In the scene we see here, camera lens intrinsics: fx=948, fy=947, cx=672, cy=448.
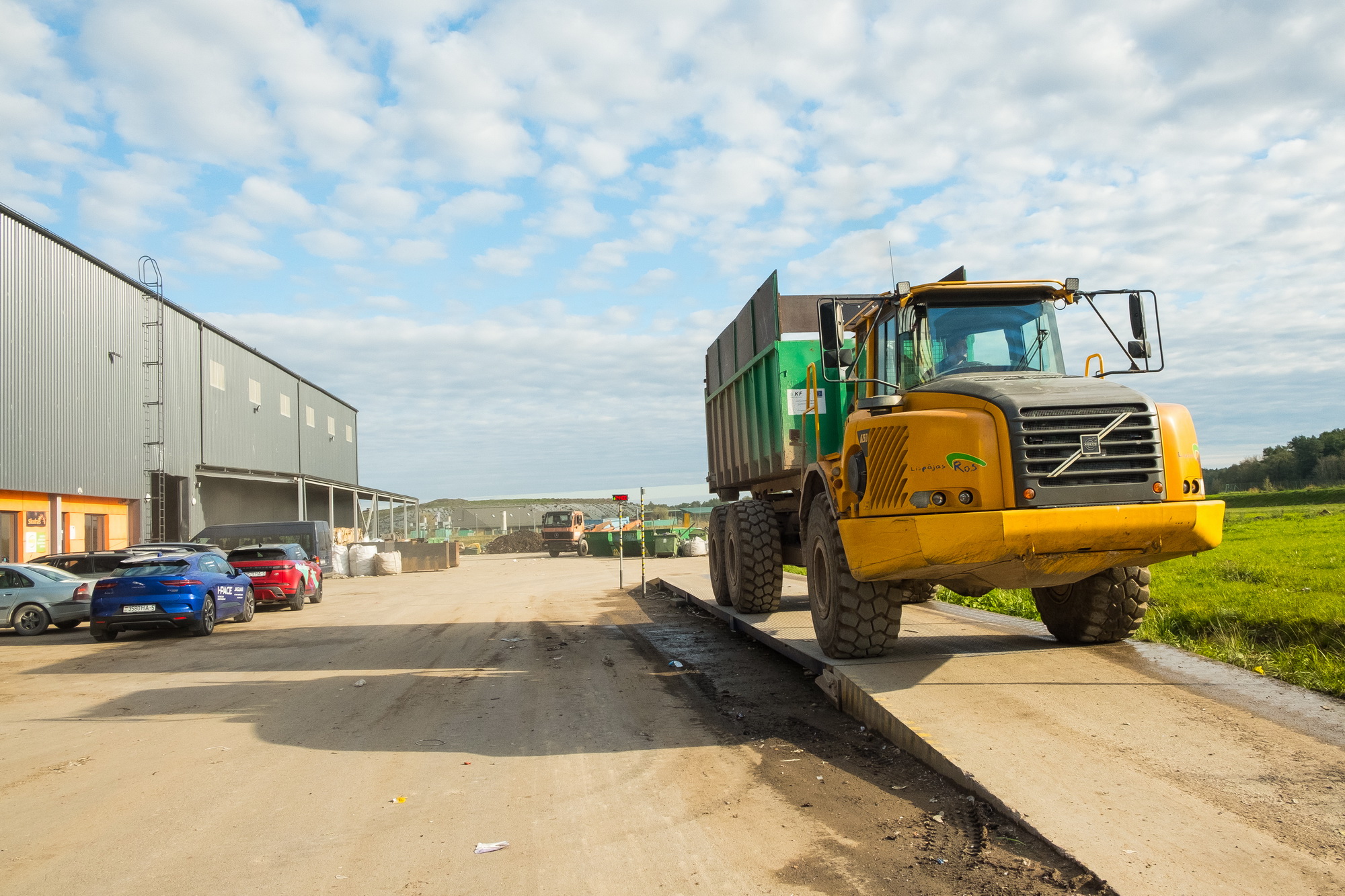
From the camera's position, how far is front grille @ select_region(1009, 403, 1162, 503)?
6.38 meters

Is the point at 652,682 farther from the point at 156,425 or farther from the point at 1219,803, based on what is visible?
the point at 156,425

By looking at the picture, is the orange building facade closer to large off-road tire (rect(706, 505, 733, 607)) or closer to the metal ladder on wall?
the metal ladder on wall

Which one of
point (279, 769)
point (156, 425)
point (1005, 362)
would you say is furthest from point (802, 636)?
point (156, 425)

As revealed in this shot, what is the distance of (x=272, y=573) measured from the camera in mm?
21047

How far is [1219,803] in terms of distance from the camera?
4559 mm

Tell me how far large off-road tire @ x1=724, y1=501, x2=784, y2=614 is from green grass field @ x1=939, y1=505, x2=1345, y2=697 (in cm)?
300

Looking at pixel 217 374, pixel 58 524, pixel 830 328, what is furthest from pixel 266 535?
pixel 830 328

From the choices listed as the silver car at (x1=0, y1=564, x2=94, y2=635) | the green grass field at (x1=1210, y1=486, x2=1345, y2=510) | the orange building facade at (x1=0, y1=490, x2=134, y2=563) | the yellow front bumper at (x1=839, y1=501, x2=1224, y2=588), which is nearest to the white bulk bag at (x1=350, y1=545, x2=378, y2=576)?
the orange building facade at (x1=0, y1=490, x2=134, y2=563)

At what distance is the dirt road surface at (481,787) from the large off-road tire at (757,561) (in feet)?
3.21

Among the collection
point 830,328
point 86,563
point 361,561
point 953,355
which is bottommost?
point 361,561

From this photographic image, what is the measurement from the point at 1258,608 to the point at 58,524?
29.3 m

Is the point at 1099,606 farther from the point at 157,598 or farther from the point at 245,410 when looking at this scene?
the point at 245,410

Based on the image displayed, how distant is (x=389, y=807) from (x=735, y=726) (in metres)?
2.73

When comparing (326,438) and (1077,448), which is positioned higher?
(326,438)
